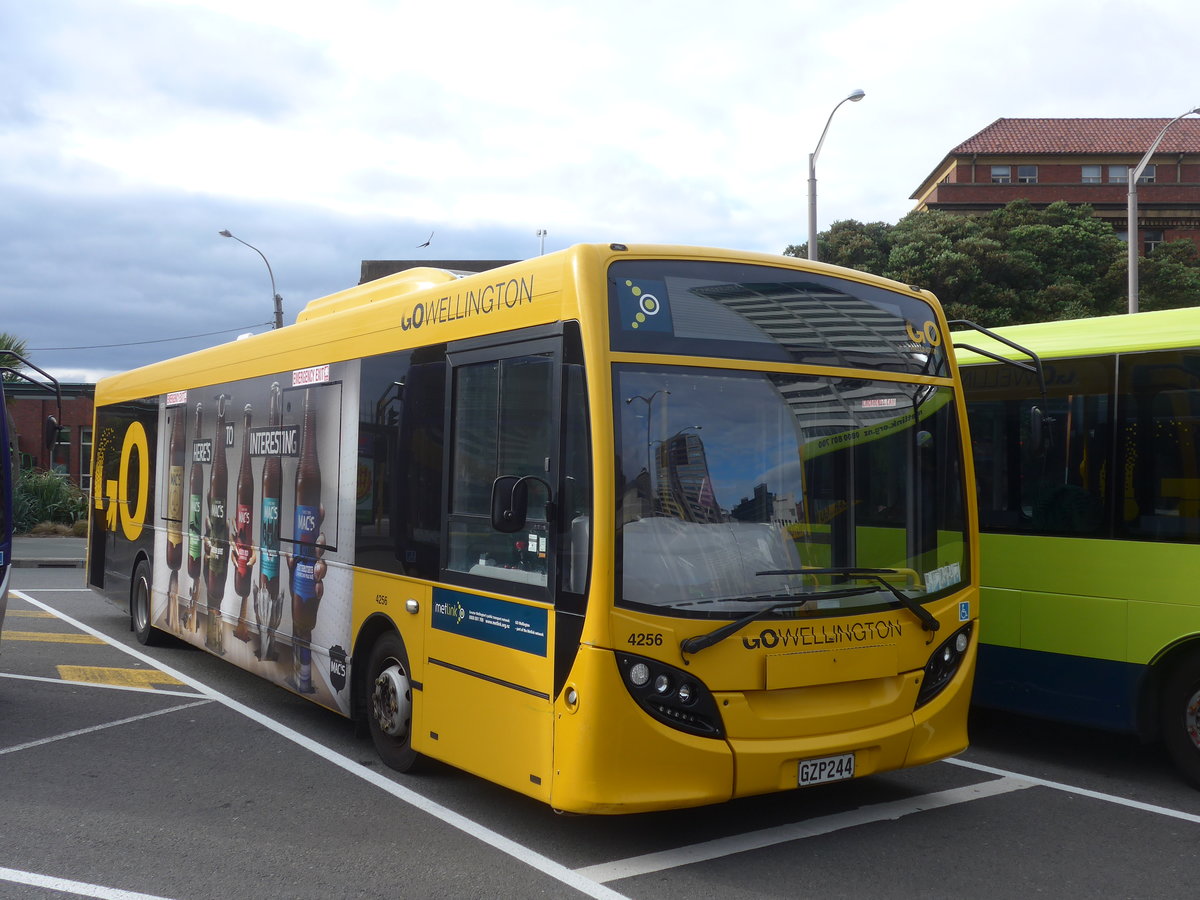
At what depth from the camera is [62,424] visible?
38.8 metres

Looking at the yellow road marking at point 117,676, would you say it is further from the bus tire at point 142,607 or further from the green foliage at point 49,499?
the green foliage at point 49,499

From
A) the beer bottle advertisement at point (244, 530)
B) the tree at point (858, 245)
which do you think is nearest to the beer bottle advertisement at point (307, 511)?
the beer bottle advertisement at point (244, 530)

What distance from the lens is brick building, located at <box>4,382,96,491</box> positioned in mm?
39625

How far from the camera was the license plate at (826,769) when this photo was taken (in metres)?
5.36

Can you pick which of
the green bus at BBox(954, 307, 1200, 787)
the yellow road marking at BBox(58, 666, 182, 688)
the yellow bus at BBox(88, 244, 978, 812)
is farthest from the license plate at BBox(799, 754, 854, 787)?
the yellow road marking at BBox(58, 666, 182, 688)

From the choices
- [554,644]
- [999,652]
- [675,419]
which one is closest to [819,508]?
[675,419]

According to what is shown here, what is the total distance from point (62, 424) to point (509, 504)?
37806 millimetres

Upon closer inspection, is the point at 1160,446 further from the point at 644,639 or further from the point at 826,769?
the point at 644,639

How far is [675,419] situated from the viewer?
17.4ft

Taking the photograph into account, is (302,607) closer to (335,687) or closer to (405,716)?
(335,687)

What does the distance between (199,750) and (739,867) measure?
13.1 ft

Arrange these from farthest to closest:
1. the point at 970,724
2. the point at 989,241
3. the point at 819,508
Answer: the point at 989,241 < the point at 970,724 < the point at 819,508

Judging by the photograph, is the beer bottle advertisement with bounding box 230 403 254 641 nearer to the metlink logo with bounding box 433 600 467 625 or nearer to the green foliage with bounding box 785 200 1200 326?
the metlink logo with bounding box 433 600 467 625

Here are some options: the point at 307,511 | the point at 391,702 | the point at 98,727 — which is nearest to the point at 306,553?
the point at 307,511
